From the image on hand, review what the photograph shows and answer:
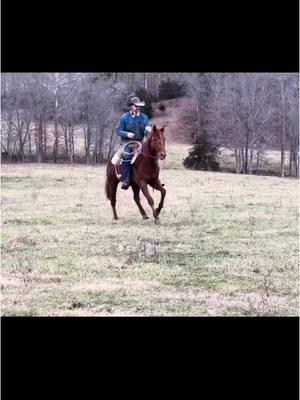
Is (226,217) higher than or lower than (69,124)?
lower

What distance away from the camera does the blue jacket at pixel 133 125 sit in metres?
11.3

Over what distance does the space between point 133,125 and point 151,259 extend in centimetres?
405

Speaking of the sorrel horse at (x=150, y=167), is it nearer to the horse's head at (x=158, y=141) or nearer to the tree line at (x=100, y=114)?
the horse's head at (x=158, y=141)

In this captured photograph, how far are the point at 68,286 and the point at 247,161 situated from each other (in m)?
32.6

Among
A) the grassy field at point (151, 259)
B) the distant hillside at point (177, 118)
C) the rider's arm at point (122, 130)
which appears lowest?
the grassy field at point (151, 259)

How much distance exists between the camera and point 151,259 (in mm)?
8031

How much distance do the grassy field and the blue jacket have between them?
166 cm

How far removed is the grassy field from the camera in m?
5.84

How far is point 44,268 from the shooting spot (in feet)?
24.5

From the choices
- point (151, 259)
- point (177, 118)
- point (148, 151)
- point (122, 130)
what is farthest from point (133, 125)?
point (177, 118)

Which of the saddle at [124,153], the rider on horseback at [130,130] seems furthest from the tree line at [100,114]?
the rider on horseback at [130,130]

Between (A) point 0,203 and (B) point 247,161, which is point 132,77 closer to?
(B) point 247,161

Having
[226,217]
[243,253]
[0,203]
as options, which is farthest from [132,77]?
[243,253]

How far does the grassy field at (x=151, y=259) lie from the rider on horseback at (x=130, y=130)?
1037 millimetres
